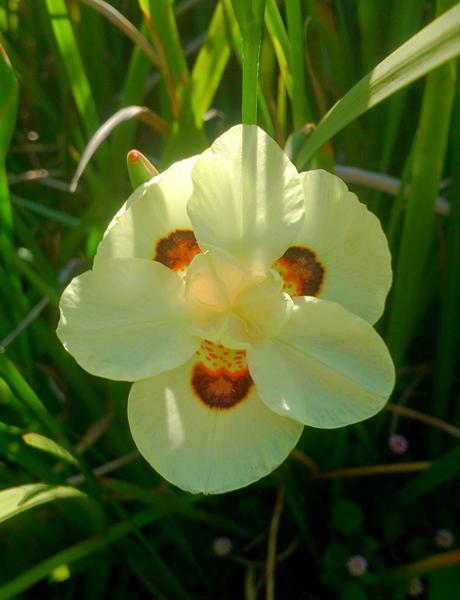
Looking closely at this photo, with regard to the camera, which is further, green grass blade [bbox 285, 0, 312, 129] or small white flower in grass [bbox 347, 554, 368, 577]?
small white flower in grass [bbox 347, 554, 368, 577]

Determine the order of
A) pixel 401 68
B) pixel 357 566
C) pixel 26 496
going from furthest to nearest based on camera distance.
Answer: pixel 357 566 < pixel 26 496 < pixel 401 68

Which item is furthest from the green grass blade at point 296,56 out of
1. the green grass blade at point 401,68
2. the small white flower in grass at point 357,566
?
the small white flower in grass at point 357,566

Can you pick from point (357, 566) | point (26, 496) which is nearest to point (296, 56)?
point (26, 496)

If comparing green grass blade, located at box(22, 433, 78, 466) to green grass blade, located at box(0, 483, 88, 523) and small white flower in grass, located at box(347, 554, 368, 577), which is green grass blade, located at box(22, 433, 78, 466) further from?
small white flower in grass, located at box(347, 554, 368, 577)

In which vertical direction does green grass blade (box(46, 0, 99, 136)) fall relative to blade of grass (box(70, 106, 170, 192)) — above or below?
above

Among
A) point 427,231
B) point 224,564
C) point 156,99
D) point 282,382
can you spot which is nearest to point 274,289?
point 282,382

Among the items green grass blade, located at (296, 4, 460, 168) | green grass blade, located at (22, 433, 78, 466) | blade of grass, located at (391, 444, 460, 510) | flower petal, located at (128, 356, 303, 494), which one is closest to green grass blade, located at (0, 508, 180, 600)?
green grass blade, located at (22, 433, 78, 466)

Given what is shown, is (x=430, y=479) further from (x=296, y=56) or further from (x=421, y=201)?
(x=296, y=56)
